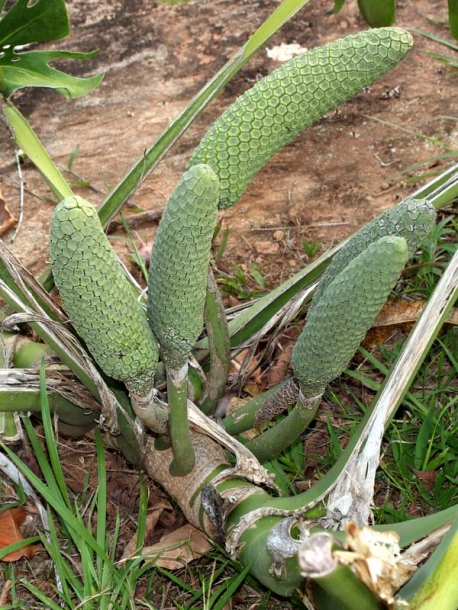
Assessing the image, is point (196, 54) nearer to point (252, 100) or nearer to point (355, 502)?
point (252, 100)

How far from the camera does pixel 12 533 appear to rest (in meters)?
1.59

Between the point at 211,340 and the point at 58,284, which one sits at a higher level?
the point at 58,284

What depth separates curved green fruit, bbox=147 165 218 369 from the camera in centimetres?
103

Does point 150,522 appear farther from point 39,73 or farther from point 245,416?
point 39,73

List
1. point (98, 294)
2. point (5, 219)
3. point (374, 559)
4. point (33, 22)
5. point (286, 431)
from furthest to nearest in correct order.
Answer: point (5, 219) < point (33, 22) < point (286, 431) < point (98, 294) < point (374, 559)

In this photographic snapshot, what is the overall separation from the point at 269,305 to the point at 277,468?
1.10 feet

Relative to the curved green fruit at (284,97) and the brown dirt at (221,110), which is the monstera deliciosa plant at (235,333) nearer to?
the curved green fruit at (284,97)

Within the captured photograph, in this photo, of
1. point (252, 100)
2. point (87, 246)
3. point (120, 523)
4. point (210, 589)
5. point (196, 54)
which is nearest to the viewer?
point (87, 246)

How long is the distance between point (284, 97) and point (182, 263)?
1.00 ft

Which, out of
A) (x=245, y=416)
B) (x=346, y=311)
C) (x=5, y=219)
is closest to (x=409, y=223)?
(x=346, y=311)

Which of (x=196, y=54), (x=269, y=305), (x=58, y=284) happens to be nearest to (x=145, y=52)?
(x=196, y=54)

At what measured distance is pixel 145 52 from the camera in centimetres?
279

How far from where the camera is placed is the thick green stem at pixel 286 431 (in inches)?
55.8

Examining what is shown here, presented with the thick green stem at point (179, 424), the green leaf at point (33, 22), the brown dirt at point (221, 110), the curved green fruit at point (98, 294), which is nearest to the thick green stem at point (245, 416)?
the thick green stem at point (179, 424)
